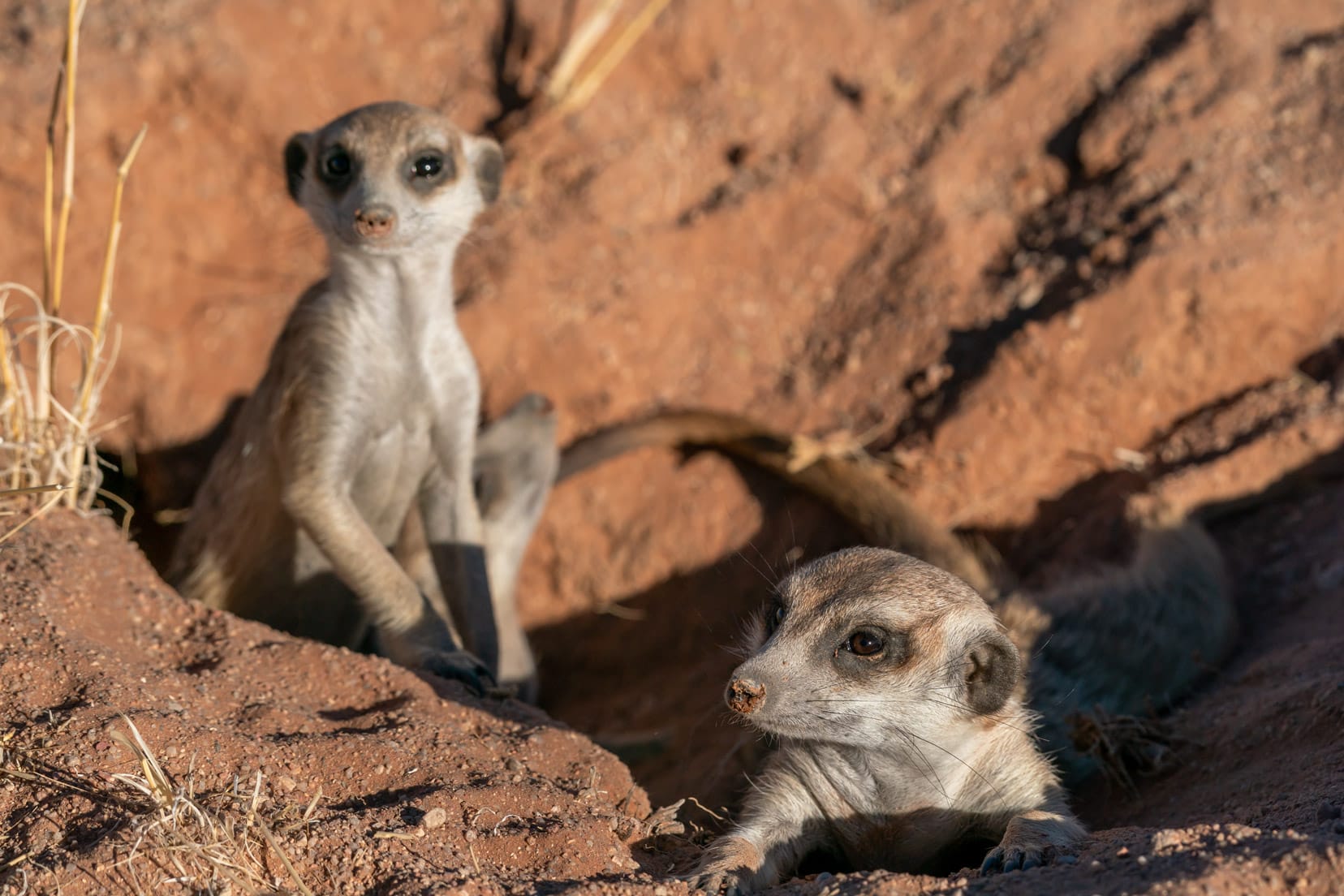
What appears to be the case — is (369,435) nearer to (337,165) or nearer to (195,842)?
→ (337,165)

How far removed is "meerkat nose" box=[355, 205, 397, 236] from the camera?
3783 mm

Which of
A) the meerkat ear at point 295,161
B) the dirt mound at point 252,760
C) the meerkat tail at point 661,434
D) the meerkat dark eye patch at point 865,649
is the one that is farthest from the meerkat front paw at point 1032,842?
the meerkat ear at point 295,161

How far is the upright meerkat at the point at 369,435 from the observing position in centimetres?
398

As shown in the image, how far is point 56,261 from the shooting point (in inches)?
150

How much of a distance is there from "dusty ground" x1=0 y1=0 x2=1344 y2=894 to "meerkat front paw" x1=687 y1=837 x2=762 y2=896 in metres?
1.04

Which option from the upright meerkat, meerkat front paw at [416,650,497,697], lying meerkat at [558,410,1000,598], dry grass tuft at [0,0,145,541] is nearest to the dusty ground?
lying meerkat at [558,410,1000,598]

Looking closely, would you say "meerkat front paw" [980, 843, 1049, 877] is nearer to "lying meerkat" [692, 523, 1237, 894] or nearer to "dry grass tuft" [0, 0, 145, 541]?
"lying meerkat" [692, 523, 1237, 894]

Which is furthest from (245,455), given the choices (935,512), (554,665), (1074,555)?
(1074,555)

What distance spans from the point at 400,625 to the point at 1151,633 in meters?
2.29

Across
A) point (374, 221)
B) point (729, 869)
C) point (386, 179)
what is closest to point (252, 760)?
point (729, 869)

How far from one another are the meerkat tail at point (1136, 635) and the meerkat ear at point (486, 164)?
222 centimetres

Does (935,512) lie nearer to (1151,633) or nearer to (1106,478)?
(1106,478)

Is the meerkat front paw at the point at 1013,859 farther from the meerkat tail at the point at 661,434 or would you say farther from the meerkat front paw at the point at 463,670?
the meerkat tail at the point at 661,434

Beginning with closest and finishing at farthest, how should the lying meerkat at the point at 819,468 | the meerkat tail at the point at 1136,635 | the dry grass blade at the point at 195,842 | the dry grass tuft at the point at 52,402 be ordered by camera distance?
the dry grass blade at the point at 195,842, the dry grass tuft at the point at 52,402, the meerkat tail at the point at 1136,635, the lying meerkat at the point at 819,468
